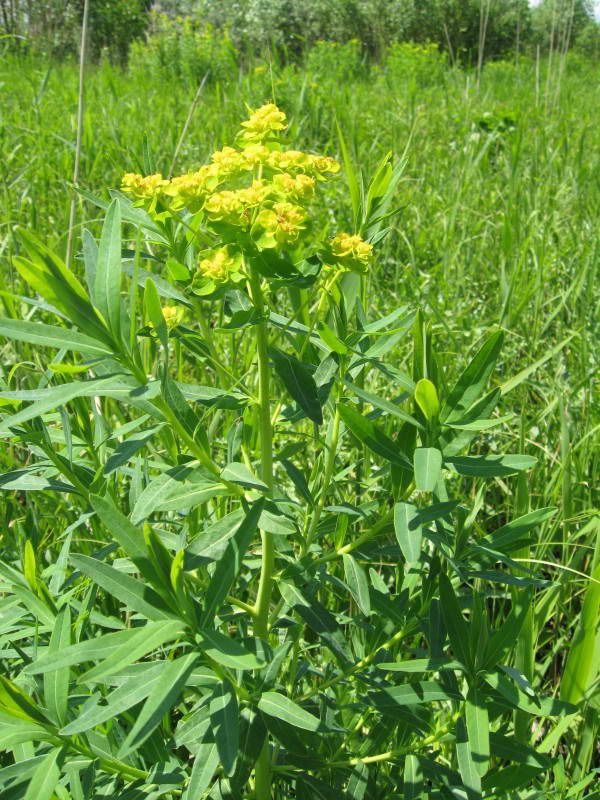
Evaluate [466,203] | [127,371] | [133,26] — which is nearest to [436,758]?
[127,371]

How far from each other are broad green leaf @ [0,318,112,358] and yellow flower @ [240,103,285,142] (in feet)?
1.20

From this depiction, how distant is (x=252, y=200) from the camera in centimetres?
85

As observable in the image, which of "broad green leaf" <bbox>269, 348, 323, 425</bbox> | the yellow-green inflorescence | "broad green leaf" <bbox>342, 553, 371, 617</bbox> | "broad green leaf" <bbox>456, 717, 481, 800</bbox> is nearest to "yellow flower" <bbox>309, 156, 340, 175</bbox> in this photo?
the yellow-green inflorescence

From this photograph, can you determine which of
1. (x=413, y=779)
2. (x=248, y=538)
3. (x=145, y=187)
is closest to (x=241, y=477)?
(x=248, y=538)

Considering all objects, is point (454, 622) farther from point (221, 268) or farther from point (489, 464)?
point (221, 268)

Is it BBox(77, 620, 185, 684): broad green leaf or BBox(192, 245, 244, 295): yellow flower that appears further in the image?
BBox(192, 245, 244, 295): yellow flower

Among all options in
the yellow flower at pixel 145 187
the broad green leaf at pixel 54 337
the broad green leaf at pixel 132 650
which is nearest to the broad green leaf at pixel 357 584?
the broad green leaf at pixel 132 650

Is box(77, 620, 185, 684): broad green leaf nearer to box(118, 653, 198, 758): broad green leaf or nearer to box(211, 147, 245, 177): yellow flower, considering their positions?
box(118, 653, 198, 758): broad green leaf

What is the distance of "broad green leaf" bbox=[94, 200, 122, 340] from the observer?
805mm

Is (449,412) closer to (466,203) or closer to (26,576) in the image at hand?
(26,576)

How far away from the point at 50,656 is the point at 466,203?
2.74 meters

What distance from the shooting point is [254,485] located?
0.88m

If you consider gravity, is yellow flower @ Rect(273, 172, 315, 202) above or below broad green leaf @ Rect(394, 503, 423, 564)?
above

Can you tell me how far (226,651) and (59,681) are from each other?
0.28 meters
